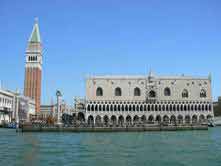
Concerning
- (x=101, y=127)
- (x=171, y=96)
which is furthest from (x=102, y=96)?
(x=101, y=127)

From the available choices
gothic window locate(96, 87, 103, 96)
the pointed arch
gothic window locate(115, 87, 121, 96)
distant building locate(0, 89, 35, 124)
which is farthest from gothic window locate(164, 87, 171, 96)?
distant building locate(0, 89, 35, 124)

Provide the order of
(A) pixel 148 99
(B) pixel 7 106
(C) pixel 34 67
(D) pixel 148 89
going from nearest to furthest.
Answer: (A) pixel 148 99 → (D) pixel 148 89 → (B) pixel 7 106 → (C) pixel 34 67

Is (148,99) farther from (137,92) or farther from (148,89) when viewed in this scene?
(137,92)

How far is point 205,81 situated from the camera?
3755 inches

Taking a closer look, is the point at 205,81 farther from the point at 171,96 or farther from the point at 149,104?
the point at 149,104

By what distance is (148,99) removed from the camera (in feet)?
305

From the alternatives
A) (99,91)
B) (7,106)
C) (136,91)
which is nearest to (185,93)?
(136,91)

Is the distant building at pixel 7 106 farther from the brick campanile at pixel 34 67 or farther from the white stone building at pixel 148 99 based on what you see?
the brick campanile at pixel 34 67

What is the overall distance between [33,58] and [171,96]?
197 feet

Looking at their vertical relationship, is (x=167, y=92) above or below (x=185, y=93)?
above

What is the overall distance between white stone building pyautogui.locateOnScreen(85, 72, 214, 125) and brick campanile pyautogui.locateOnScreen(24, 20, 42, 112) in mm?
39249

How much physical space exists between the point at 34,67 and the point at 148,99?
52.9 metres

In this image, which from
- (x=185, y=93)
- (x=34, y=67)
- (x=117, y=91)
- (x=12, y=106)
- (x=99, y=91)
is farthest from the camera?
(x=34, y=67)

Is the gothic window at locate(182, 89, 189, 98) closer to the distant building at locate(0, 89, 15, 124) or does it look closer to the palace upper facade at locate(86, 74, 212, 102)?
the palace upper facade at locate(86, 74, 212, 102)
